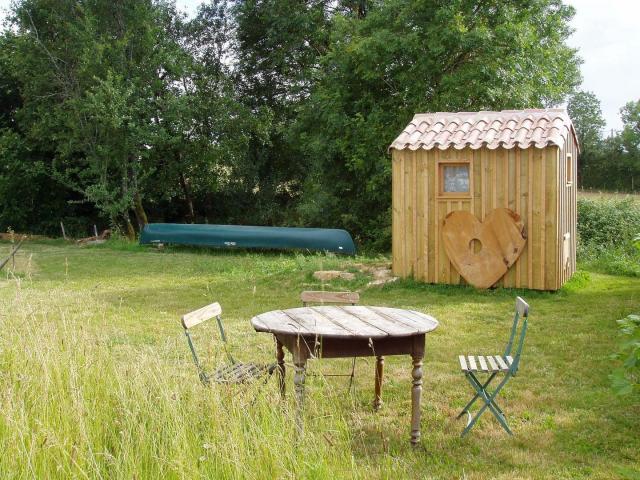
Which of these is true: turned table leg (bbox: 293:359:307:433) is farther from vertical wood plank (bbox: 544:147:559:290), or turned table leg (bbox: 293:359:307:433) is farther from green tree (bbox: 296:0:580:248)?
green tree (bbox: 296:0:580:248)

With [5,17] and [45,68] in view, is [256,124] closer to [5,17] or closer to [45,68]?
[45,68]

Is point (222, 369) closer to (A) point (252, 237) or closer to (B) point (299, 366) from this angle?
(B) point (299, 366)

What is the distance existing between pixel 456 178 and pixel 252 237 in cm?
780

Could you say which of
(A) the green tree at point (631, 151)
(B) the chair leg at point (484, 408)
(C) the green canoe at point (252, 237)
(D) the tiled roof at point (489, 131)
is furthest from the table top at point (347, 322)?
(A) the green tree at point (631, 151)

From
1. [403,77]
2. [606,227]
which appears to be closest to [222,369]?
[606,227]

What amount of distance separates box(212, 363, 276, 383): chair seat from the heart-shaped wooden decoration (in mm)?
6456

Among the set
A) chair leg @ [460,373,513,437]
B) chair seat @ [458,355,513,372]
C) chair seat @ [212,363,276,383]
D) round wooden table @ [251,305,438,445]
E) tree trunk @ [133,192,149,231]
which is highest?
tree trunk @ [133,192,149,231]

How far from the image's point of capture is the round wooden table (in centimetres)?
473

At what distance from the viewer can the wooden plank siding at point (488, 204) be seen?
1082 cm

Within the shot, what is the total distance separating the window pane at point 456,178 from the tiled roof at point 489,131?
39cm

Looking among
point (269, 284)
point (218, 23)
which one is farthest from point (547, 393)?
point (218, 23)

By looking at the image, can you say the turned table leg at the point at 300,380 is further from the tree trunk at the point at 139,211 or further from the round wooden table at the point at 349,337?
the tree trunk at the point at 139,211

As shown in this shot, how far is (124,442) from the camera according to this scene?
13.1 feet

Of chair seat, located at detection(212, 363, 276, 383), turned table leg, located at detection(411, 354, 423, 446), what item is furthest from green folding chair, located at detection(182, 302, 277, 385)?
turned table leg, located at detection(411, 354, 423, 446)
